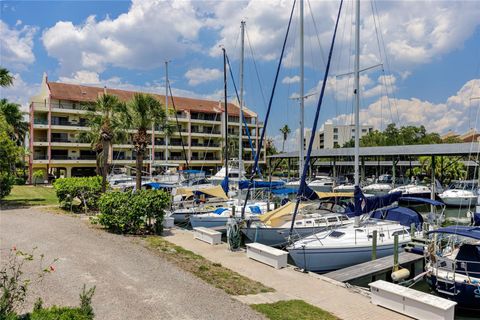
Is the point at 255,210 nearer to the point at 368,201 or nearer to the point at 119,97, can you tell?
the point at 368,201

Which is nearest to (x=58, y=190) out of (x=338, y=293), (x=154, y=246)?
(x=154, y=246)

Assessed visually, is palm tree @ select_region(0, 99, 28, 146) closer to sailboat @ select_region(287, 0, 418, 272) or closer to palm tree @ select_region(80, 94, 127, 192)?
palm tree @ select_region(80, 94, 127, 192)

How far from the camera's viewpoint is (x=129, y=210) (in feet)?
60.6

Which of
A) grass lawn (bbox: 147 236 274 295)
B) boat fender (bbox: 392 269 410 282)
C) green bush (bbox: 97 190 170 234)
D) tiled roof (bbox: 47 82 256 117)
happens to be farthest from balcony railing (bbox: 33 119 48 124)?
boat fender (bbox: 392 269 410 282)

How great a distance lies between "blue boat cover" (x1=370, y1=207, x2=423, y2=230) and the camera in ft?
66.7

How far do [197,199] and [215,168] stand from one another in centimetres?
4954

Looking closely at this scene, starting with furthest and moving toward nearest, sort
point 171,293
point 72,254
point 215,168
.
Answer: point 215,168 < point 72,254 < point 171,293

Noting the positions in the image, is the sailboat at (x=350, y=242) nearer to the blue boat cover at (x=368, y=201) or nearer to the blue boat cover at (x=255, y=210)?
the blue boat cover at (x=368, y=201)

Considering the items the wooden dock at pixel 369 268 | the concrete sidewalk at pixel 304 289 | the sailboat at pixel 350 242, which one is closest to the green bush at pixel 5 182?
the concrete sidewalk at pixel 304 289

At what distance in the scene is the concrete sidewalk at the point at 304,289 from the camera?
33.1 ft

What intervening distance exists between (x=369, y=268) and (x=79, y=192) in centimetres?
1985

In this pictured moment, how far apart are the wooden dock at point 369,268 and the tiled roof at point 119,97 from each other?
4202 cm

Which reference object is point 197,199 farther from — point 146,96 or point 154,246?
point 154,246

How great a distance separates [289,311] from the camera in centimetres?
959
